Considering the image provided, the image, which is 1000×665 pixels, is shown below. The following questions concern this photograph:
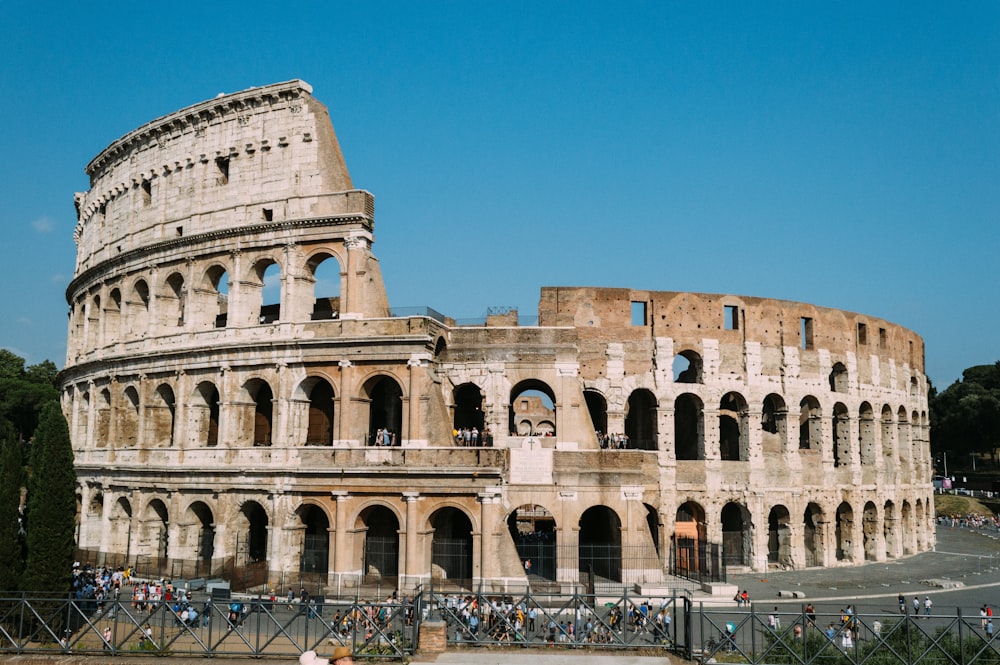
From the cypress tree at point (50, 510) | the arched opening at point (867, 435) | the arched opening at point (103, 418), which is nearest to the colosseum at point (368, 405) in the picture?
the arched opening at point (103, 418)

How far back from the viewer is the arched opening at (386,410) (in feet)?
94.6

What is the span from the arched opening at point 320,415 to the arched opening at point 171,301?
260 inches

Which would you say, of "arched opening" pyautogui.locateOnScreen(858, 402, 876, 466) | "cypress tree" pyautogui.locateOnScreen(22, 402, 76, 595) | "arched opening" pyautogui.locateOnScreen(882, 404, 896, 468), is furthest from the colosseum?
"cypress tree" pyautogui.locateOnScreen(22, 402, 76, 595)

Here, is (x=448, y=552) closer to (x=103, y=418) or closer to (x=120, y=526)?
(x=120, y=526)

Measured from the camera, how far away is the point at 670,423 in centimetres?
3170

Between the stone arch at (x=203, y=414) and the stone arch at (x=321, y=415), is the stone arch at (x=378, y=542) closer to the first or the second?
the stone arch at (x=321, y=415)

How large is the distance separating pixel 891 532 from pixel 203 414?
1218 inches

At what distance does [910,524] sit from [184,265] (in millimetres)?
35145

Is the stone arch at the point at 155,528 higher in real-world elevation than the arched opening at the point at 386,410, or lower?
lower

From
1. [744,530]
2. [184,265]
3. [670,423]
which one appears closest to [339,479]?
[184,265]

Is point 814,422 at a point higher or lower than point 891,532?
higher

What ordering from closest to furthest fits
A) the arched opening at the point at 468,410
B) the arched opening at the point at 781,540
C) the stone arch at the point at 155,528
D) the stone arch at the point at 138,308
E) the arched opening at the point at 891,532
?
the stone arch at the point at 155,528 < the stone arch at the point at 138,308 < the arched opening at the point at 468,410 < the arched opening at the point at 781,540 < the arched opening at the point at 891,532

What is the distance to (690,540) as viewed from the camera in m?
30.7

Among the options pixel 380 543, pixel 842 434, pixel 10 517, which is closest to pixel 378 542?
pixel 380 543
